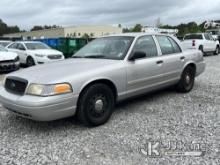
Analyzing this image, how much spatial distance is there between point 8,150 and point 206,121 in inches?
127

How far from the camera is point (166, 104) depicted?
593 centimetres

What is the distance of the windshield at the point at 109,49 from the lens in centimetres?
527

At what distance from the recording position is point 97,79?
456 cm

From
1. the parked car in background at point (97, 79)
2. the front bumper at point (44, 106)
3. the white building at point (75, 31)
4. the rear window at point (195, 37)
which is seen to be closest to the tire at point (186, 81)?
the parked car in background at point (97, 79)

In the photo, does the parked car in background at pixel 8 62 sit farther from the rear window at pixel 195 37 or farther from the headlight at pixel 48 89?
the rear window at pixel 195 37

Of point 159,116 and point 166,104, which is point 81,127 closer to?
point 159,116

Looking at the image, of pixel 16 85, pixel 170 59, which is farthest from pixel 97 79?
pixel 170 59

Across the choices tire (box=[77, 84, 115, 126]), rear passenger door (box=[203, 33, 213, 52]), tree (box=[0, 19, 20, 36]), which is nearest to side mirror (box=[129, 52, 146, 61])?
tire (box=[77, 84, 115, 126])

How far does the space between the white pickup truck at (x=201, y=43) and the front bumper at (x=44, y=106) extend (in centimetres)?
1604

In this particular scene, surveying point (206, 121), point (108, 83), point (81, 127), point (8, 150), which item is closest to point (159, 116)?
point (206, 121)

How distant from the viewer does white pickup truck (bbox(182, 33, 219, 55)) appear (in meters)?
19.2

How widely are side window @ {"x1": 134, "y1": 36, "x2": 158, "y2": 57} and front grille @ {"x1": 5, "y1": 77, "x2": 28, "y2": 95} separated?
222cm

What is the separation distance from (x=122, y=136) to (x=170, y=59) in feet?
8.32

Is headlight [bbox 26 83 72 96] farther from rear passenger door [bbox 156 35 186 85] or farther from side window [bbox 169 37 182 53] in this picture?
side window [bbox 169 37 182 53]
